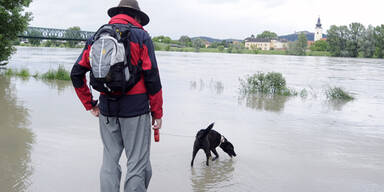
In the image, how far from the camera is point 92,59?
2.77 m

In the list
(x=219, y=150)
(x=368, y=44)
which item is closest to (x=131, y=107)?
(x=219, y=150)

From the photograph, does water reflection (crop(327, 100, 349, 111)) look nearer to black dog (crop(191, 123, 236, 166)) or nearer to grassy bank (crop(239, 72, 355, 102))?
grassy bank (crop(239, 72, 355, 102))

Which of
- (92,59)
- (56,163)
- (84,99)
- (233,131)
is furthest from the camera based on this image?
(233,131)

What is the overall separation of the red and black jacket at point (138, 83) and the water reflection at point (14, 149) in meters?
1.81

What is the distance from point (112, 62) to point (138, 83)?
0.98ft

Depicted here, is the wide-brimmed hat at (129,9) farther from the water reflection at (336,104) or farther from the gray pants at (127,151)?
the water reflection at (336,104)

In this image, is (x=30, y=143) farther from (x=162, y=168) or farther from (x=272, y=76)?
(x=272, y=76)

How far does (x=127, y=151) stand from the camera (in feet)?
9.93

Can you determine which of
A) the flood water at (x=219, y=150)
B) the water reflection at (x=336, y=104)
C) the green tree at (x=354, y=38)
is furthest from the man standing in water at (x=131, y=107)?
the green tree at (x=354, y=38)

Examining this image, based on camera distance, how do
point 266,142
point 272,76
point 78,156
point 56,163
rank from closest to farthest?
point 56,163
point 78,156
point 266,142
point 272,76

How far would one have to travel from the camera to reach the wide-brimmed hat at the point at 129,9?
2965mm

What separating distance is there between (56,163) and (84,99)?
216cm

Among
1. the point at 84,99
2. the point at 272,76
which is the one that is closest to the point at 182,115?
the point at 84,99

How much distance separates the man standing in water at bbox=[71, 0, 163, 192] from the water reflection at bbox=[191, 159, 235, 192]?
57.5 inches
